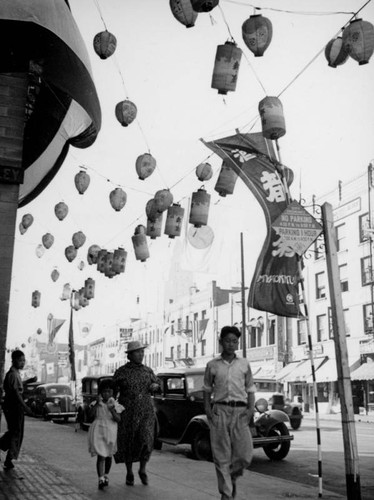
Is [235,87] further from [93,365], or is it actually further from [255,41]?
[93,365]

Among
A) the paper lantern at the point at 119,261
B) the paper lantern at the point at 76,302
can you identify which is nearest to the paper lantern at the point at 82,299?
the paper lantern at the point at 76,302

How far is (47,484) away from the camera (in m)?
7.00

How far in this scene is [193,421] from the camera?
1175cm

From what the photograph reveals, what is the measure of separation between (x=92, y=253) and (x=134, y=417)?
583 inches

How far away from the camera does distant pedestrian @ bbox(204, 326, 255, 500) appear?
18.7 feet

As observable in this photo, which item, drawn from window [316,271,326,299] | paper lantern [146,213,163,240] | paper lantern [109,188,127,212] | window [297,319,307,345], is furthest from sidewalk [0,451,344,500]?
window [297,319,307,345]

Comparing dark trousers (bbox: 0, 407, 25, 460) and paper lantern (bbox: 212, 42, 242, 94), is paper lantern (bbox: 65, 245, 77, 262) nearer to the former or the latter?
paper lantern (bbox: 212, 42, 242, 94)

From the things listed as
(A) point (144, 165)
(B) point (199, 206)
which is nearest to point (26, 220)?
(A) point (144, 165)

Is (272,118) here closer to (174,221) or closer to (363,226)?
(174,221)

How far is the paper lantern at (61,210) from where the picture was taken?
17797 millimetres

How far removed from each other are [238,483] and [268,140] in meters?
5.14

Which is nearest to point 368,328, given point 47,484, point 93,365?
point 47,484

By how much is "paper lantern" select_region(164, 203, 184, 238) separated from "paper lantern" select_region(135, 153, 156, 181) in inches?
60.6

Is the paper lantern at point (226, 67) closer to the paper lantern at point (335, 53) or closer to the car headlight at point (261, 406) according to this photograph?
the paper lantern at point (335, 53)
